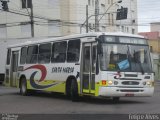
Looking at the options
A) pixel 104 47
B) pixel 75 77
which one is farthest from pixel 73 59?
pixel 104 47

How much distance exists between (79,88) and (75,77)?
669 mm

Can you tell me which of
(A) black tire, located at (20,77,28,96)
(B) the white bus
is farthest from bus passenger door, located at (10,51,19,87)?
(B) the white bus

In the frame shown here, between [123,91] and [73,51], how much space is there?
321 cm

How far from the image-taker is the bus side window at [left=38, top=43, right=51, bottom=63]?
23.2 m

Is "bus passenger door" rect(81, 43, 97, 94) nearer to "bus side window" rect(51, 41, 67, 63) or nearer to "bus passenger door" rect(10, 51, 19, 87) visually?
"bus side window" rect(51, 41, 67, 63)

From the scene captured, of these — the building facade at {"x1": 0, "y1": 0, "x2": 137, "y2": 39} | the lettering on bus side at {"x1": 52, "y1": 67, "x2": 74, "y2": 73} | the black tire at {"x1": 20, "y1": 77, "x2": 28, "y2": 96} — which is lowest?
the black tire at {"x1": 20, "y1": 77, "x2": 28, "y2": 96}

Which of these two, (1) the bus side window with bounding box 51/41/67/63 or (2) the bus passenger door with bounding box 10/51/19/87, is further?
(2) the bus passenger door with bounding box 10/51/19/87

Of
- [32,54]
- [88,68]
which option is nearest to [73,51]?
[88,68]

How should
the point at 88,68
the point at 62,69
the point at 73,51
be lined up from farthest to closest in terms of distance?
1. the point at 62,69
2. the point at 73,51
3. the point at 88,68

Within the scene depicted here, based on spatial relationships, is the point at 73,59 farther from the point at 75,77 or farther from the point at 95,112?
the point at 95,112

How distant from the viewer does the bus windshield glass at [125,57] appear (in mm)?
18844

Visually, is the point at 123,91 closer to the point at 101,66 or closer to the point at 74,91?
the point at 101,66

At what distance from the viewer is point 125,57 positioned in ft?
63.0

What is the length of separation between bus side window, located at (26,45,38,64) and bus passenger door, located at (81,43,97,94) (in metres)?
5.28
